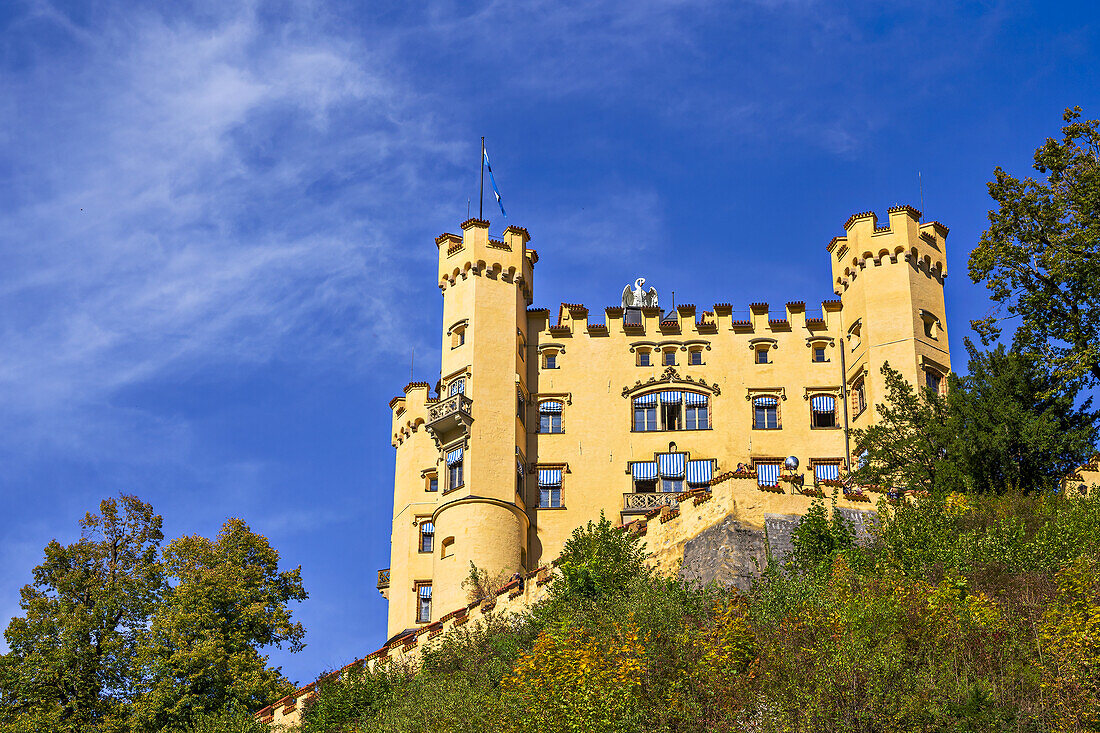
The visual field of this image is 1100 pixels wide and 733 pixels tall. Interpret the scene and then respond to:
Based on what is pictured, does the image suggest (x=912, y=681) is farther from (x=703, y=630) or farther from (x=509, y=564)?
(x=509, y=564)

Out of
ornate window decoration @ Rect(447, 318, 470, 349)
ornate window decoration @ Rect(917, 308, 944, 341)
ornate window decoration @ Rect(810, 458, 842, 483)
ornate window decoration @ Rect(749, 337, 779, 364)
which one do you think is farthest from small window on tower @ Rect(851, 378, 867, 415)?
ornate window decoration @ Rect(447, 318, 470, 349)

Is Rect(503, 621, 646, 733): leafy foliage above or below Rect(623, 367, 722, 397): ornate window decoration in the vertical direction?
below

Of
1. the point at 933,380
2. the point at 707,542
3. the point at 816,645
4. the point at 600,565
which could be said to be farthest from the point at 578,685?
the point at 933,380

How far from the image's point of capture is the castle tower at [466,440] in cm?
5906

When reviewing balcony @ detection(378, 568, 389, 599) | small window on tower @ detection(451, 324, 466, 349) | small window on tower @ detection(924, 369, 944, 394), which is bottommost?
balcony @ detection(378, 568, 389, 599)

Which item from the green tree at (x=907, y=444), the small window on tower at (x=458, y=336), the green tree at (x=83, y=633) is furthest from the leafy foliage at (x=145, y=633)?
the green tree at (x=907, y=444)

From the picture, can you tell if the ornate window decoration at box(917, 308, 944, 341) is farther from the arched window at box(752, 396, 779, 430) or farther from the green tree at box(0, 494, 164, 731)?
the green tree at box(0, 494, 164, 731)

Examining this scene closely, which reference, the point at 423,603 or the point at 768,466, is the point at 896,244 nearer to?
the point at 768,466

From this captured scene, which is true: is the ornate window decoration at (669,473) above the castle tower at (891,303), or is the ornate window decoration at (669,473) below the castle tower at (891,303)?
below

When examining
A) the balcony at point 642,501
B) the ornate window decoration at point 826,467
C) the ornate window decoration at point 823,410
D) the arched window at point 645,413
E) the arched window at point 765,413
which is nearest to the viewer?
the balcony at point 642,501

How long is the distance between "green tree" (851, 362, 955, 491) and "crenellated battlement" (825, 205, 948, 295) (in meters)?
8.21

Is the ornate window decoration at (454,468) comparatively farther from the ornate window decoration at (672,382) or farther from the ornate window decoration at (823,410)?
the ornate window decoration at (823,410)

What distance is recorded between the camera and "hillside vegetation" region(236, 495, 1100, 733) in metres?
32.7

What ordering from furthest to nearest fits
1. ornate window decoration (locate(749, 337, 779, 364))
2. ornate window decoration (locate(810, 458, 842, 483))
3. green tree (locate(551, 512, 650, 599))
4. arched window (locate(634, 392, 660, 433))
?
ornate window decoration (locate(749, 337, 779, 364)) < arched window (locate(634, 392, 660, 433)) < ornate window decoration (locate(810, 458, 842, 483)) < green tree (locate(551, 512, 650, 599))
